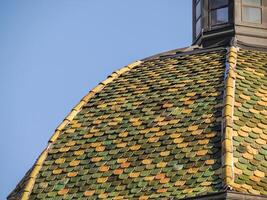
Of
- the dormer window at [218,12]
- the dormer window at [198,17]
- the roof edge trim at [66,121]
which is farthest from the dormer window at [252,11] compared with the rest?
the roof edge trim at [66,121]

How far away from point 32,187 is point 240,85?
4.32 meters

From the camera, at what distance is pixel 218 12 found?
47.3 meters

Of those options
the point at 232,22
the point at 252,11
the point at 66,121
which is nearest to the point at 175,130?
the point at 66,121

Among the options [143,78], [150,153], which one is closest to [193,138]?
[150,153]

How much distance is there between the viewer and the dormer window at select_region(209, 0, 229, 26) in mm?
47156

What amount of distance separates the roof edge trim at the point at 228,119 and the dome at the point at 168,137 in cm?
2

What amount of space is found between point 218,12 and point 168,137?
18.5 ft

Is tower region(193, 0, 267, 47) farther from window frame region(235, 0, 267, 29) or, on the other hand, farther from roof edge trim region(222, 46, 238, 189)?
roof edge trim region(222, 46, 238, 189)

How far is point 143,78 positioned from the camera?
45.5 meters

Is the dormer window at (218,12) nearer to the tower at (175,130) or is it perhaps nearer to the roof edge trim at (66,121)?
the tower at (175,130)

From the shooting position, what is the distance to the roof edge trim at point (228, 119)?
40.3 m

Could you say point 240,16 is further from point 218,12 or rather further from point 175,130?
point 175,130

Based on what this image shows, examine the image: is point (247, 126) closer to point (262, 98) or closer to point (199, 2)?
point (262, 98)

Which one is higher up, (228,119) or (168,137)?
(228,119)
